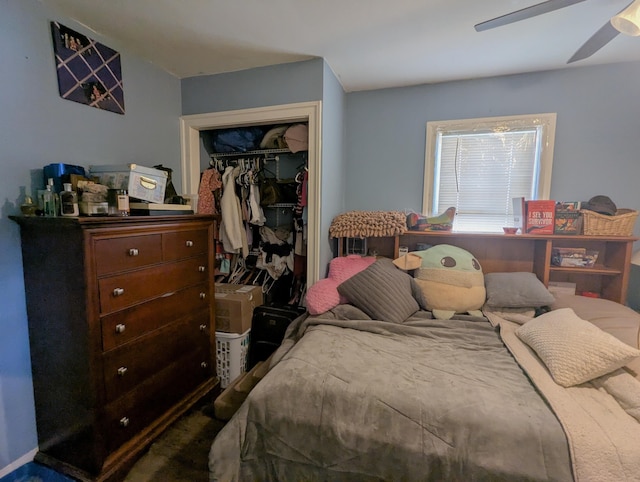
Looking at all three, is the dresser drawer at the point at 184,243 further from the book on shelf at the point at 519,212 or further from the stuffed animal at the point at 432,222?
the book on shelf at the point at 519,212

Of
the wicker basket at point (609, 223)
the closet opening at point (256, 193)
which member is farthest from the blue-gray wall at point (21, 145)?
the wicker basket at point (609, 223)

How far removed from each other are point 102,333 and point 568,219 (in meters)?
2.92

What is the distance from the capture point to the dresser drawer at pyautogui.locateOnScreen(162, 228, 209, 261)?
1637 mm

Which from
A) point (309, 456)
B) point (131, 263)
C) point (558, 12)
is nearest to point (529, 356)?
point (309, 456)

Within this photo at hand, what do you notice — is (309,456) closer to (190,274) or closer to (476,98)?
(190,274)

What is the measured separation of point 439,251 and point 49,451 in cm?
256

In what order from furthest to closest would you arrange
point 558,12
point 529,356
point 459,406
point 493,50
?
point 493,50
point 558,12
point 529,356
point 459,406

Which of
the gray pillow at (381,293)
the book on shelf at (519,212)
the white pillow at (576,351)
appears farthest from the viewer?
the book on shelf at (519,212)

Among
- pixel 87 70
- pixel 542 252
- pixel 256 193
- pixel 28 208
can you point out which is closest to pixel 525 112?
pixel 542 252

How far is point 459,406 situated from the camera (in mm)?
1100

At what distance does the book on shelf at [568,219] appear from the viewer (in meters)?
2.10

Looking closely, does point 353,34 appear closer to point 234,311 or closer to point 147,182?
point 147,182

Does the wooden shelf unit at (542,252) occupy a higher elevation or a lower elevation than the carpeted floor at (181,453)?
higher

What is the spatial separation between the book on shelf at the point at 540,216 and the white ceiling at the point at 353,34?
3.30 feet
